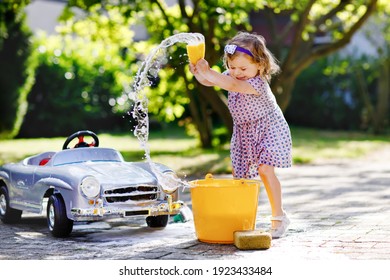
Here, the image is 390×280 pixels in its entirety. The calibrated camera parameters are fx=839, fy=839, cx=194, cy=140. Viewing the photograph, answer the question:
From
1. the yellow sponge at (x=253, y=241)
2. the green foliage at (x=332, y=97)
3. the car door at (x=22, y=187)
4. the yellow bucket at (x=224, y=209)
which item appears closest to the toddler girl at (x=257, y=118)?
the yellow bucket at (x=224, y=209)

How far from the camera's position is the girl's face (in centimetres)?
534

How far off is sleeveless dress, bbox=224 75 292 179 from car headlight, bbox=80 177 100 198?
0.97 metres

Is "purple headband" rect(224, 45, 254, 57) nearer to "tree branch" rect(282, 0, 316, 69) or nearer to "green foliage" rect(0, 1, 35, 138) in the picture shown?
"tree branch" rect(282, 0, 316, 69)

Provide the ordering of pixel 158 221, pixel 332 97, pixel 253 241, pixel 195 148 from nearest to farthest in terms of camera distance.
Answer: pixel 253 241, pixel 158 221, pixel 195 148, pixel 332 97

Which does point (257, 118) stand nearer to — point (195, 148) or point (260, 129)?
point (260, 129)

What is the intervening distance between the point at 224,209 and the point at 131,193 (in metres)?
0.71

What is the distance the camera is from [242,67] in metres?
5.36

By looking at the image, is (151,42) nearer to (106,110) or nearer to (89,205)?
(106,110)

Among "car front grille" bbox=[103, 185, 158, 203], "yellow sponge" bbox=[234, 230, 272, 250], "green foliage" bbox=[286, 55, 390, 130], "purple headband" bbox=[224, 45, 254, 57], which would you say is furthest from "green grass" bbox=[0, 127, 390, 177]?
"yellow sponge" bbox=[234, 230, 272, 250]

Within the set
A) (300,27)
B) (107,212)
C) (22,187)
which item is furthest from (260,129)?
(300,27)

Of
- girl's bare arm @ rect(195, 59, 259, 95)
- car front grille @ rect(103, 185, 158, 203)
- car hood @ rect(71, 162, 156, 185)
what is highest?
girl's bare arm @ rect(195, 59, 259, 95)

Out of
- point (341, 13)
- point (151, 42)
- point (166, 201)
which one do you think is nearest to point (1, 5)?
point (151, 42)

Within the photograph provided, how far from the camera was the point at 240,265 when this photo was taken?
4.41 meters

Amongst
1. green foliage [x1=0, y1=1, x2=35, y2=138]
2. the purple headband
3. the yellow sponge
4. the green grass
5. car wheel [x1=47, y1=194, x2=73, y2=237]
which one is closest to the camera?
the yellow sponge
